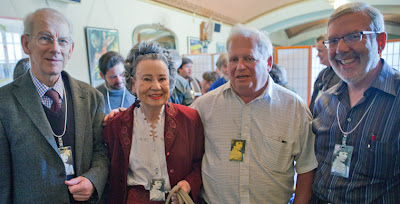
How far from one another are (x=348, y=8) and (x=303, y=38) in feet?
54.4

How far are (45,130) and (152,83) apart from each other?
2.14ft

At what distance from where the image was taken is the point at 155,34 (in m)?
7.27

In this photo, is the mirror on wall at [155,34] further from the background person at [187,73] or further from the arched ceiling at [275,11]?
the arched ceiling at [275,11]

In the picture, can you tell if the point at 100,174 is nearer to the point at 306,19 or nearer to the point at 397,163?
the point at 397,163

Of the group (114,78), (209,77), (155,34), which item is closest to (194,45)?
(155,34)

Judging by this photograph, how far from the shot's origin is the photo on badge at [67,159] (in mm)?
1427

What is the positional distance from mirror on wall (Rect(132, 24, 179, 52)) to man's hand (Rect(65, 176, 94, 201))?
482cm

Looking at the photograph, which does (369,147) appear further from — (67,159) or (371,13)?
(67,159)

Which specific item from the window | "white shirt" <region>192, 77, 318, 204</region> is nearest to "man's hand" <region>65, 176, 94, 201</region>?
"white shirt" <region>192, 77, 318, 204</region>

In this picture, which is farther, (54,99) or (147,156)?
(147,156)

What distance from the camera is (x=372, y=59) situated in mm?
1382

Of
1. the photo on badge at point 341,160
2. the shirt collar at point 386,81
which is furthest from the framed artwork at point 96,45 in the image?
the shirt collar at point 386,81

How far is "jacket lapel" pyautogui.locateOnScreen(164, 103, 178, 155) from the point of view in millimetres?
1618

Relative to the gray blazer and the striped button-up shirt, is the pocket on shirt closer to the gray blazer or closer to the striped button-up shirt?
the striped button-up shirt
